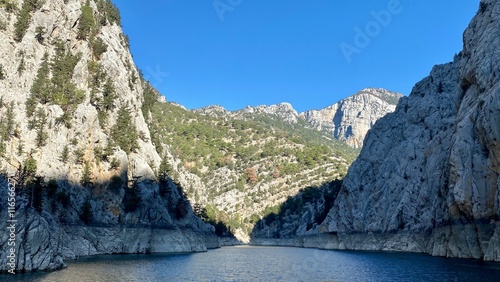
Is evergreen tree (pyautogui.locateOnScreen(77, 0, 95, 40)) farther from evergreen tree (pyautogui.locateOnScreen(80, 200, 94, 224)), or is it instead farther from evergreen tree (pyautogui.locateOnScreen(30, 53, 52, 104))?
evergreen tree (pyautogui.locateOnScreen(80, 200, 94, 224))

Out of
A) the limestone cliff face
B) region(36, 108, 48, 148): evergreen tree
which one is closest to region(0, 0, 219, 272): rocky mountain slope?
region(36, 108, 48, 148): evergreen tree

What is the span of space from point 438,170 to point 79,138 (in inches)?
3238

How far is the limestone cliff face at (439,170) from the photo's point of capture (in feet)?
219

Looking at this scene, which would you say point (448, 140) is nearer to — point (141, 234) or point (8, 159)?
point (141, 234)

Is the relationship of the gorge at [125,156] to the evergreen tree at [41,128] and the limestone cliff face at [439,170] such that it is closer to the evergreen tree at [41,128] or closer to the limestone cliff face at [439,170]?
the evergreen tree at [41,128]

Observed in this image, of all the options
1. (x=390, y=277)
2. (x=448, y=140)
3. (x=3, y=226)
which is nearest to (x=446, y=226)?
(x=448, y=140)

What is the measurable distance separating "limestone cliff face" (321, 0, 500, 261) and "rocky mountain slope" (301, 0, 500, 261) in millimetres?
197

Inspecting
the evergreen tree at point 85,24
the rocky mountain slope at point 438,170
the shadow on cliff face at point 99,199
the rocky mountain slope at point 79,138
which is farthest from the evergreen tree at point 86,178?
the rocky mountain slope at point 438,170

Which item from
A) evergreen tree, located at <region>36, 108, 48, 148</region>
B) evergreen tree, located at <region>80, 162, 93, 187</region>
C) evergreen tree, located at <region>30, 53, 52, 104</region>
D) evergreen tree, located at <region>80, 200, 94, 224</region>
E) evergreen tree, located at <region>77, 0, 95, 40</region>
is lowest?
evergreen tree, located at <region>80, 200, 94, 224</region>

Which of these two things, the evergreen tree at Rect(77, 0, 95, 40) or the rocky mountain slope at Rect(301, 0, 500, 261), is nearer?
the rocky mountain slope at Rect(301, 0, 500, 261)

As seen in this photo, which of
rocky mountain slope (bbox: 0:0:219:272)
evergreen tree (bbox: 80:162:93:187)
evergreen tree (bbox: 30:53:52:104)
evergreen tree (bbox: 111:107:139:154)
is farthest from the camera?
evergreen tree (bbox: 111:107:139:154)

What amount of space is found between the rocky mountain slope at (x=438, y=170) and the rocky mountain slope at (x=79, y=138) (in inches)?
2213

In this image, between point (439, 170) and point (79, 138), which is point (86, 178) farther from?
point (439, 170)

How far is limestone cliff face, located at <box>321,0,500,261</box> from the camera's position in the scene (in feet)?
219
